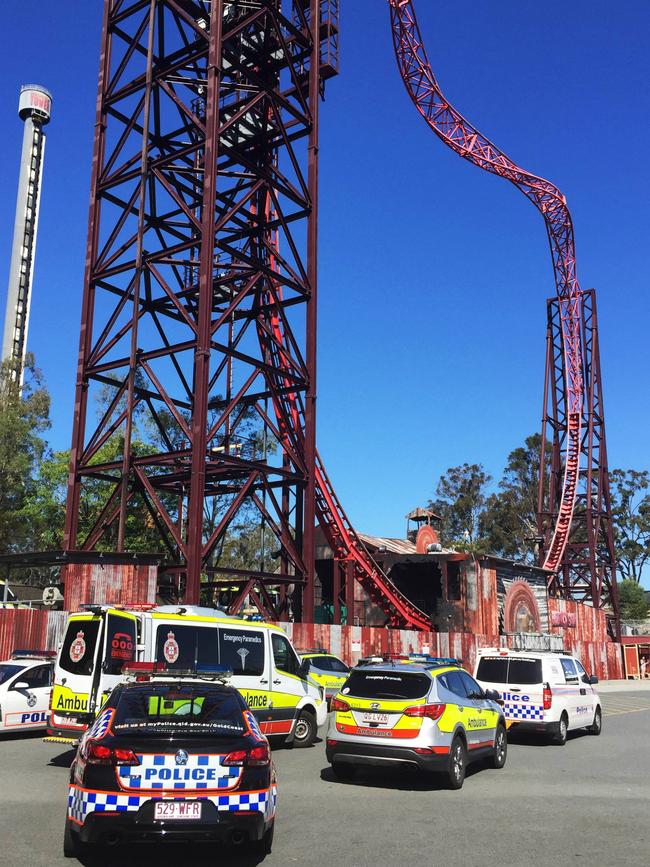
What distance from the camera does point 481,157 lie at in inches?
2058

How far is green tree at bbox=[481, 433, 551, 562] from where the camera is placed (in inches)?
3383

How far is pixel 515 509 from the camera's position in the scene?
86.4 meters

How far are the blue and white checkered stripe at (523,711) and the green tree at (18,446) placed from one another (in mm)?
30680

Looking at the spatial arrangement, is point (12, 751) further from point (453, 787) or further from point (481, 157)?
point (481, 157)

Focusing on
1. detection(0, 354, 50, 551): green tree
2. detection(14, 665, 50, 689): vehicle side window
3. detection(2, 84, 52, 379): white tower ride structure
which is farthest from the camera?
detection(2, 84, 52, 379): white tower ride structure

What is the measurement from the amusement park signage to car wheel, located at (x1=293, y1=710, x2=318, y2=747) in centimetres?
3234

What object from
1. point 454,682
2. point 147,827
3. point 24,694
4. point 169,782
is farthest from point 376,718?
point 24,694

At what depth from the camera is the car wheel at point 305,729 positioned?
16.0 metres

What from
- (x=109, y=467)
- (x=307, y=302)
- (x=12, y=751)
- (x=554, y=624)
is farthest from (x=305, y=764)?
(x=554, y=624)

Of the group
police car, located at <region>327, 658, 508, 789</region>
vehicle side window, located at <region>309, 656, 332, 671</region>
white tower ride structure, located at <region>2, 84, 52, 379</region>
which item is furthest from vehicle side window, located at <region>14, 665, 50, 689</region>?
white tower ride structure, located at <region>2, 84, 52, 379</region>

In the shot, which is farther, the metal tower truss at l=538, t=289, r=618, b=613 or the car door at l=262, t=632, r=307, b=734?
the metal tower truss at l=538, t=289, r=618, b=613

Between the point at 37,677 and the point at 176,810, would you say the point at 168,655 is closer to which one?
the point at 37,677

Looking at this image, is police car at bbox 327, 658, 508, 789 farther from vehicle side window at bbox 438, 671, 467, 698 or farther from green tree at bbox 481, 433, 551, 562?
green tree at bbox 481, 433, 551, 562

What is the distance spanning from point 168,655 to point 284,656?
2646 mm
